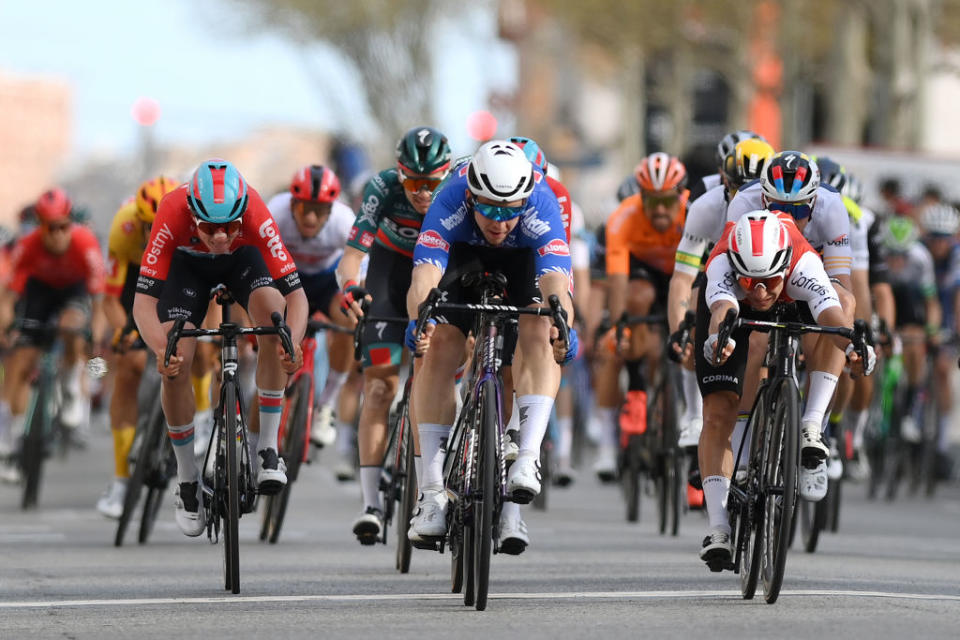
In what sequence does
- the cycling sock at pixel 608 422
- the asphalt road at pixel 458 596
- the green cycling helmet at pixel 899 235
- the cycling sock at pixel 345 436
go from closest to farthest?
the asphalt road at pixel 458 596 < the cycling sock at pixel 345 436 < the cycling sock at pixel 608 422 < the green cycling helmet at pixel 899 235

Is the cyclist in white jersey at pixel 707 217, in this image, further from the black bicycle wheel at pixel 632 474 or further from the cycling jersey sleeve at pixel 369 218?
the black bicycle wheel at pixel 632 474

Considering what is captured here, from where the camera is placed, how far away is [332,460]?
2300 cm

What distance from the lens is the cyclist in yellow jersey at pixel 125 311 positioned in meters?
13.6

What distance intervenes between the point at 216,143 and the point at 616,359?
9870 centimetres

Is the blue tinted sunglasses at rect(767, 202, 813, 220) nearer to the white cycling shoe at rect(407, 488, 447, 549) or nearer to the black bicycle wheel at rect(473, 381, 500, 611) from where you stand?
the black bicycle wheel at rect(473, 381, 500, 611)

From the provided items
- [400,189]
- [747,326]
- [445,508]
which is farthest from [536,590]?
[400,189]

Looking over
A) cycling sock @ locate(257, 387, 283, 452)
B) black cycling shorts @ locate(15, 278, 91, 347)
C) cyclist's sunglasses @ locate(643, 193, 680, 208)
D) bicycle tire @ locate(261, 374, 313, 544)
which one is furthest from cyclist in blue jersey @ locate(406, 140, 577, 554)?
black cycling shorts @ locate(15, 278, 91, 347)

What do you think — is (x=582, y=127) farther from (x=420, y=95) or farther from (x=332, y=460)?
(x=332, y=460)

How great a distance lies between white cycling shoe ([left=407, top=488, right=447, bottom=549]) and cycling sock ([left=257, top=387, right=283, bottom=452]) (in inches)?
56.4

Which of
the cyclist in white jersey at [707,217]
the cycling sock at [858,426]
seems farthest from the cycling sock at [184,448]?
the cycling sock at [858,426]

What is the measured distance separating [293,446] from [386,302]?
186 cm

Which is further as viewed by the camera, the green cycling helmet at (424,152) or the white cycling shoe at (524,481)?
the green cycling helmet at (424,152)

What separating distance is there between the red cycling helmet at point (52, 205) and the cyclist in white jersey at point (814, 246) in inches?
277

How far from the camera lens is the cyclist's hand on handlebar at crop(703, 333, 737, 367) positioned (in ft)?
32.0
